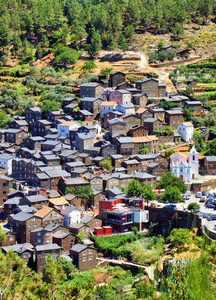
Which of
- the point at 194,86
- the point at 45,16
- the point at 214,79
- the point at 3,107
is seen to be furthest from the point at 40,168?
the point at 45,16

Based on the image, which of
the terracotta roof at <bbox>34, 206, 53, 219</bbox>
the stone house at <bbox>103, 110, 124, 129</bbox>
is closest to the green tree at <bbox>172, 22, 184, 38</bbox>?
the stone house at <bbox>103, 110, 124, 129</bbox>

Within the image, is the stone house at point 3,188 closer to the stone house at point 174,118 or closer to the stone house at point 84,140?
the stone house at point 84,140

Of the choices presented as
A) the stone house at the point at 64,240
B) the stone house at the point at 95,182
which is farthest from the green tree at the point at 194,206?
the stone house at the point at 64,240

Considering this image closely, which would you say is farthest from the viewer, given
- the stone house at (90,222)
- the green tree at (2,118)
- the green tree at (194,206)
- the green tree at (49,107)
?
the green tree at (2,118)

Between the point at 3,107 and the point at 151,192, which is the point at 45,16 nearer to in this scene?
the point at 3,107

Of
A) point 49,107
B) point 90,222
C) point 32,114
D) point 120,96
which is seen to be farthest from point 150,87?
point 90,222

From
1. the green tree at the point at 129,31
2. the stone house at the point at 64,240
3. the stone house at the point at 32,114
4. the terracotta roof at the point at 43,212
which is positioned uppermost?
the green tree at the point at 129,31
